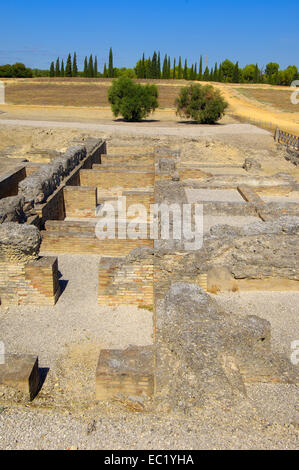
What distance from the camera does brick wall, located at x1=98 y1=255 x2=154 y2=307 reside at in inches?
Answer: 222

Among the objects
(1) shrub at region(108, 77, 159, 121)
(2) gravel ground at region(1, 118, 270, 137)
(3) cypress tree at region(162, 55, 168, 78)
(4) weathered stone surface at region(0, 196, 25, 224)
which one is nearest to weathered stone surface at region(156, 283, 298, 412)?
(4) weathered stone surface at region(0, 196, 25, 224)

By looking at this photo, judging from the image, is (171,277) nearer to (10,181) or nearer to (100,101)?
(10,181)

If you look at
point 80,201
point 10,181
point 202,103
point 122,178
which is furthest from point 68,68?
point 80,201

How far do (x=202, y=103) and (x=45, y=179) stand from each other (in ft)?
63.6

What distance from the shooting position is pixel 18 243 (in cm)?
548

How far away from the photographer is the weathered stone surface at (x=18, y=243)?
17.9 ft

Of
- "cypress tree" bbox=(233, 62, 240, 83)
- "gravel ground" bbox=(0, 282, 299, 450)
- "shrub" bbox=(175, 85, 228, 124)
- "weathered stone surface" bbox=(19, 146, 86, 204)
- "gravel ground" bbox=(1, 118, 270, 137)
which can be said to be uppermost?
"cypress tree" bbox=(233, 62, 240, 83)

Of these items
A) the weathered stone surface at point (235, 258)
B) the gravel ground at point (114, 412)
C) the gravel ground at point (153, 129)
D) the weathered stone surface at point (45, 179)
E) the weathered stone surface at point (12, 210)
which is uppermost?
the gravel ground at point (153, 129)

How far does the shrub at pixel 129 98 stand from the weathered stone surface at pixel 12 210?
19893 mm

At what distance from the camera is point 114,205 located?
1037 cm

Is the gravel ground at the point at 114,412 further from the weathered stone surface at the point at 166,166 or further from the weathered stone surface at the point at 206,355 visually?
the weathered stone surface at the point at 166,166

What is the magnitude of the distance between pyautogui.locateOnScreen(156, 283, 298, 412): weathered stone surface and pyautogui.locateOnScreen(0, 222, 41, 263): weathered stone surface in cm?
234

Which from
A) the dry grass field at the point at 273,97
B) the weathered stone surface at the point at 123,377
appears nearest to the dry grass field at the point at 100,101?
the dry grass field at the point at 273,97

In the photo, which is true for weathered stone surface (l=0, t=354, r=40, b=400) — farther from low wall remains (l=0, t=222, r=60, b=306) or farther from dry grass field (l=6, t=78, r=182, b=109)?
dry grass field (l=6, t=78, r=182, b=109)
